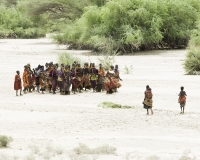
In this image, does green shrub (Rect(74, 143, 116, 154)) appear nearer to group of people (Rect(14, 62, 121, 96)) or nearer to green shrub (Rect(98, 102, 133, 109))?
green shrub (Rect(98, 102, 133, 109))

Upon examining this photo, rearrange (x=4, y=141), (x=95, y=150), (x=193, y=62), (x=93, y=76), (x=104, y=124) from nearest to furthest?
(x=95, y=150)
(x=4, y=141)
(x=104, y=124)
(x=93, y=76)
(x=193, y=62)

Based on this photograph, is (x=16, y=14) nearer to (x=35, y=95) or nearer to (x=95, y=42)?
(x=95, y=42)

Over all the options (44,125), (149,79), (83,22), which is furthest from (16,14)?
(44,125)

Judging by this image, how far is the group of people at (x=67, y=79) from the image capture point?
19.4 m

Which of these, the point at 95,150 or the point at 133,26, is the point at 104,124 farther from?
the point at 133,26

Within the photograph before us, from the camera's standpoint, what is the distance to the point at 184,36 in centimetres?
4169

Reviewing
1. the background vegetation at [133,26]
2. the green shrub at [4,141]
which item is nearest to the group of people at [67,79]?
the green shrub at [4,141]

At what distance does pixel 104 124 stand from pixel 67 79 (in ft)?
19.7

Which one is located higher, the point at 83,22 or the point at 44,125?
the point at 83,22

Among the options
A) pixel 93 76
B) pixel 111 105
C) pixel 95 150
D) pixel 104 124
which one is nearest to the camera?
pixel 95 150

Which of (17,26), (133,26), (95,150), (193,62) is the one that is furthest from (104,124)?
(17,26)

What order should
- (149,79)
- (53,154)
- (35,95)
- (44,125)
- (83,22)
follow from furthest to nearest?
(83,22), (149,79), (35,95), (44,125), (53,154)

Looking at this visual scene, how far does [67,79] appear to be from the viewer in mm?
19375

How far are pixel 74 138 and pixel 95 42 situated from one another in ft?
89.1
